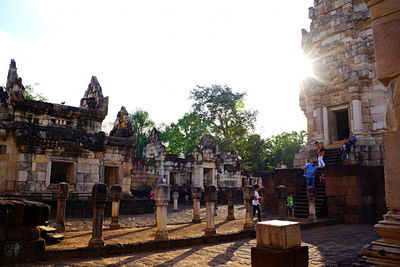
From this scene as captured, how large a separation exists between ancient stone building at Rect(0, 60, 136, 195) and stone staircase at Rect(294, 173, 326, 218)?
7842 mm

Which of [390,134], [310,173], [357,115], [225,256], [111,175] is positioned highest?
[357,115]

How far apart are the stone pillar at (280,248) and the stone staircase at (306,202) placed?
31.4ft

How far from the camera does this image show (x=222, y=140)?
38469 mm

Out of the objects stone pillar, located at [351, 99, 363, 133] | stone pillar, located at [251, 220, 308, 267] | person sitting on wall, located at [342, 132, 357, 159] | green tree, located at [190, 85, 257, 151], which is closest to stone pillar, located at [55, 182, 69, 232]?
stone pillar, located at [251, 220, 308, 267]

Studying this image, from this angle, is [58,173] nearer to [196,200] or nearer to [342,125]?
[196,200]

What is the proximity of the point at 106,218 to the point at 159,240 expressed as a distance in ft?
19.8

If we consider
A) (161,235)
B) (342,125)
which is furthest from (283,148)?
(161,235)

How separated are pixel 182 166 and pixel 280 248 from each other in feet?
62.2

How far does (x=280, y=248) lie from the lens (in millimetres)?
3727

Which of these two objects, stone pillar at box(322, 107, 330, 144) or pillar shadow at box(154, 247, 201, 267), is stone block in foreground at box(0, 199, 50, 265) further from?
stone pillar at box(322, 107, 330, 144)

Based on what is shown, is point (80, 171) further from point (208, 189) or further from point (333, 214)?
point (333, 214)

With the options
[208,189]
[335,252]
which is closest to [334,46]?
[208,189]

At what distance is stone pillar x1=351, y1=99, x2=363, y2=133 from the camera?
47.3 feet

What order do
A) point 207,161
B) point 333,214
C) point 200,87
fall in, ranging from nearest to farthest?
point 333,214 < point 207,161 < point 200,87
